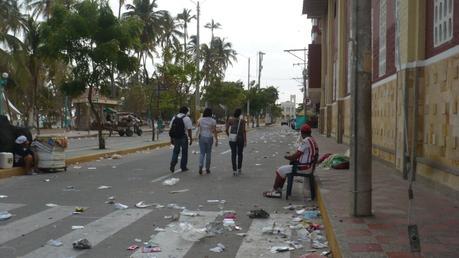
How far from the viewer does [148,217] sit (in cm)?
893

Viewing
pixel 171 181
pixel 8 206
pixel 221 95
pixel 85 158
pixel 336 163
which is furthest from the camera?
pixel 221 95

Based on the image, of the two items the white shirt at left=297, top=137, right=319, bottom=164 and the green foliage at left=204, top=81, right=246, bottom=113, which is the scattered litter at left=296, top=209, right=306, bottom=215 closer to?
the white shirt at left=297, top=137, right=319, bottom=164

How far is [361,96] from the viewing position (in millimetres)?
7344

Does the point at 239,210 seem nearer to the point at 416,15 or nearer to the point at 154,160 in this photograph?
the point at 416,15

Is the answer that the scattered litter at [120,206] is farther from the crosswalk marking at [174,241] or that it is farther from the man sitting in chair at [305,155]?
the man sitting in chair at [305,155]

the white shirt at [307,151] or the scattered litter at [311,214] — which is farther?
the white shirt at [307,151]

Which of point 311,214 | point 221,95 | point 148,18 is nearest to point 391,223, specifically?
point 311,214

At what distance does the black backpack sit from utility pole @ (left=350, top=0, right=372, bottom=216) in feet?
28.2

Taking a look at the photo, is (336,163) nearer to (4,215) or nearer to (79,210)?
(79,210)

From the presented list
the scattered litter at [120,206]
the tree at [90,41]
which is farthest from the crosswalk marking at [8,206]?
the tree at [90,41]

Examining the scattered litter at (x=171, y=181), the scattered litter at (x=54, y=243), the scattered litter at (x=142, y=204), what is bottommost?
the scattered litter at (x=54, y=243)

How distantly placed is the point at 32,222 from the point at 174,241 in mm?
2499

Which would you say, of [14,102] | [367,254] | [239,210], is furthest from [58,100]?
[367,254]

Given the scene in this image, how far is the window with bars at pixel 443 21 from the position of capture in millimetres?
9664
